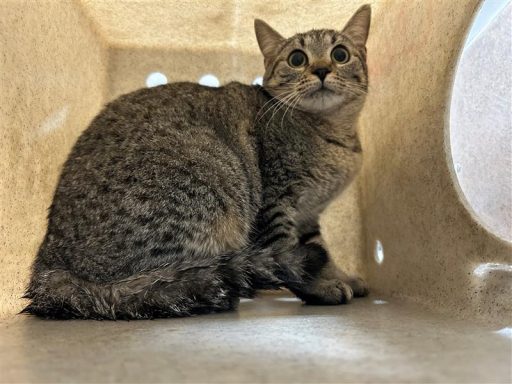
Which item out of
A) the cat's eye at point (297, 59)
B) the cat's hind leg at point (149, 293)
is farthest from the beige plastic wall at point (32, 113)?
the cat's eye at point (297, 59)

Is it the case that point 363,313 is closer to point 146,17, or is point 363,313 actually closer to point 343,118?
point 343,118

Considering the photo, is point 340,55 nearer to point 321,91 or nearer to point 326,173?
point 321,91

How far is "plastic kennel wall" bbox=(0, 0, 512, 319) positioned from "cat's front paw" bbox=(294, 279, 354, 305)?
251mm

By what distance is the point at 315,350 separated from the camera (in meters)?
1.04

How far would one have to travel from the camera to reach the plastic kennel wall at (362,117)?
1593 millimetres

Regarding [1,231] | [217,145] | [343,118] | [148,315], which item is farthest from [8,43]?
[343,118]

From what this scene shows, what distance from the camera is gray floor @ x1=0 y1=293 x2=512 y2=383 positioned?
2.89 feet

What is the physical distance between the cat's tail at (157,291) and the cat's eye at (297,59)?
87cm

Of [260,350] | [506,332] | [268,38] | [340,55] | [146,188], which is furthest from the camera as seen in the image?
[268,38]

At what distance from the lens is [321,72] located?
189 cm

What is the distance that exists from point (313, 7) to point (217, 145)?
0.84 m

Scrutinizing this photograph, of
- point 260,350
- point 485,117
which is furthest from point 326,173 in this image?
point 260,350

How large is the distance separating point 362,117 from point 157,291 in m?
1.38

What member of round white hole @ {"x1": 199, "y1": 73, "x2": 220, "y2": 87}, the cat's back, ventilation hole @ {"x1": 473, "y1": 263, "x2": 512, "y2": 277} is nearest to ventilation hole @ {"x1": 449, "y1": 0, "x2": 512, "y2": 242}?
ventilation hole @ {"x1": 473, "y1": 263, "x2": 512, "y2": 277}
